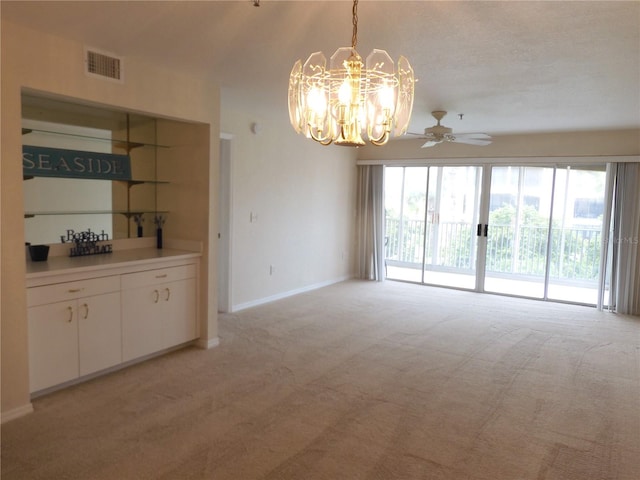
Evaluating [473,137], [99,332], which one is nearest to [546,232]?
[473,137]

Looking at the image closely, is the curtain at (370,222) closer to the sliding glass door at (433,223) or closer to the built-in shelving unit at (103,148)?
the sliding glass door at (433,223)

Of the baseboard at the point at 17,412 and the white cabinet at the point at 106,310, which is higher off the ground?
the white cabinet at the point at 106,310

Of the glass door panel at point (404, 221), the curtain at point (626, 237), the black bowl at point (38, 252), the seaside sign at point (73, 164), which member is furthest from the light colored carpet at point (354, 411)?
the glass door panel at point (404, 221)

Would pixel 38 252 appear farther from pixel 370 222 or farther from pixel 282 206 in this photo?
pixel 370 222

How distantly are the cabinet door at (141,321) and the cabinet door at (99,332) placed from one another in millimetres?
64

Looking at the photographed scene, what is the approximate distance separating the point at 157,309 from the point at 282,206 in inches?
108

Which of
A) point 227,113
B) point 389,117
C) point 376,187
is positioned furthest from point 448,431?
point 376,187

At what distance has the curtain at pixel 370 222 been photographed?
7.69 m

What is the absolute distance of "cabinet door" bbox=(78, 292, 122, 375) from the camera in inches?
130

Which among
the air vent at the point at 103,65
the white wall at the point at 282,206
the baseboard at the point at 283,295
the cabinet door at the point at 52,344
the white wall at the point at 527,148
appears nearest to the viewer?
the cabinet door at the point at 52,344

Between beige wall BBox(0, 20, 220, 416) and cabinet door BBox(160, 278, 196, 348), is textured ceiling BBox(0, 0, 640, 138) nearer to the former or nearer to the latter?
beige wall BBox(0, 20, 220, 416)

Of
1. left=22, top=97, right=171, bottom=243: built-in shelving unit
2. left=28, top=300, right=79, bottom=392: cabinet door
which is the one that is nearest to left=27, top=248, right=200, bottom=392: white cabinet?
left=28, top=300, right=79, bottom=392: cabinet door

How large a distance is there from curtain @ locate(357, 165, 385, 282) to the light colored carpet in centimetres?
284

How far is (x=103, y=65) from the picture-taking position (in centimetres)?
321
